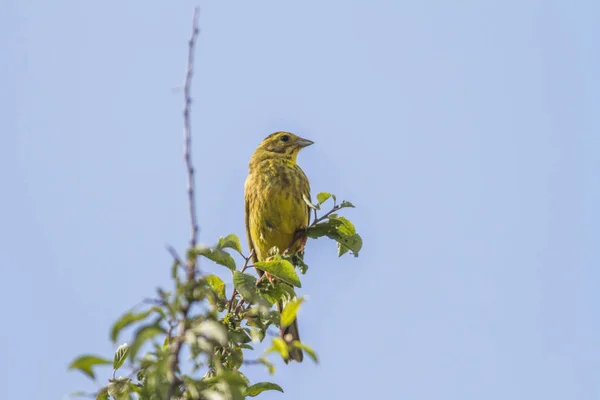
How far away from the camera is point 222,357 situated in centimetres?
385

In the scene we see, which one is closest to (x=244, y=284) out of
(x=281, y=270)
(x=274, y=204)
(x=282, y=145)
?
(x=281, y=270)

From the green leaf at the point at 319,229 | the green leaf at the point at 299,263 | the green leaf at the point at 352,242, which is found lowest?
the green leaf at the point at 352,242

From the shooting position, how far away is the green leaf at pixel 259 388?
142 inches

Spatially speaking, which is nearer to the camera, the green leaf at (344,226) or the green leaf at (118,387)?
the green leaf at (118,387)

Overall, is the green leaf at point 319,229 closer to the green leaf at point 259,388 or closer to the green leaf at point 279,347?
the green leaf at point 259,388

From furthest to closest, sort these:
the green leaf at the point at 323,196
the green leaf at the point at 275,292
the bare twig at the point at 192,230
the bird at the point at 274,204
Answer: the bird at the point at 274,204 → the green leaf at the point at 323,196 → the green leaf at the point at 275,292 → the bare twig at the point at 192,230

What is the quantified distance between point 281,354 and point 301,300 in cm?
17

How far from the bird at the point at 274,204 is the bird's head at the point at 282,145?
0.13 m

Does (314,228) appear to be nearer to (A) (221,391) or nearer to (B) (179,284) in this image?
(A) (221,391)

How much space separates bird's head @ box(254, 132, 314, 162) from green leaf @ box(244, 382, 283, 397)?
435cm

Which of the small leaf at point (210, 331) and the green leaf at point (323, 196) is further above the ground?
the green leaf at point (323, 196)

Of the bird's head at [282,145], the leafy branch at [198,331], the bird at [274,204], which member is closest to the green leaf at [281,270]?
the leafy branch at [198,331]

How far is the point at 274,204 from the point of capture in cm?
695

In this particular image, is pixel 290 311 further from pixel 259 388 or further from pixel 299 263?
pixel 299 263
